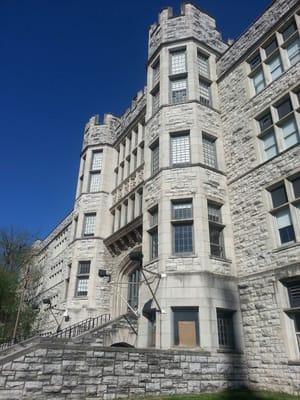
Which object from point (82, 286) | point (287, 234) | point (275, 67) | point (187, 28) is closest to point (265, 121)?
point (275, 67)

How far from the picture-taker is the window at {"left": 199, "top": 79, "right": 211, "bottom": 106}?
1610 centimetres

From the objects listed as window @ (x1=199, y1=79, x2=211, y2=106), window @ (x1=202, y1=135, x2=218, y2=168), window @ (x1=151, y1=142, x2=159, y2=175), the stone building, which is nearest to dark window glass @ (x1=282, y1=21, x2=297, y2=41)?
the stone building

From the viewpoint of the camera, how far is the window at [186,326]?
35.0 feet

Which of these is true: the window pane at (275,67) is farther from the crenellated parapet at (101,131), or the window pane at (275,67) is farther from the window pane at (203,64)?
the crenellated parapet at (101,131)

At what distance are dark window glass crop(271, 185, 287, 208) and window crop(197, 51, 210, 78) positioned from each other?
8176 millimetres

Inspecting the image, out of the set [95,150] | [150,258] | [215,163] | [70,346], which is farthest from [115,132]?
[70,346]

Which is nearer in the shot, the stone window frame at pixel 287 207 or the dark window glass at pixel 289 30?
the stone window frame at pixel 287 207

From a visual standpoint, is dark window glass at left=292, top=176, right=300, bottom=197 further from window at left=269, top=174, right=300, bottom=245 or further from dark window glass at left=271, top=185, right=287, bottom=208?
dark window glass at left=271, top=185, right=287, bottom=208

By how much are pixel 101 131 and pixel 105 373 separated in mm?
19083

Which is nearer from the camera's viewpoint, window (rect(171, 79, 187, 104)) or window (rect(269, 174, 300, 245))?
window (rect(269, 174, 300, 245))

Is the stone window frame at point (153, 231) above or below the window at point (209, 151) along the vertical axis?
below

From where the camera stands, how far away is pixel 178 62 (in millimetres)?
17016

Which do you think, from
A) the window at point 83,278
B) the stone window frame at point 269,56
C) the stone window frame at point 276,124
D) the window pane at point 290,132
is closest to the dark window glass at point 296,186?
the stone window frame at point 276,124

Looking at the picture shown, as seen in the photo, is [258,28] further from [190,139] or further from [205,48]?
[190,139]
